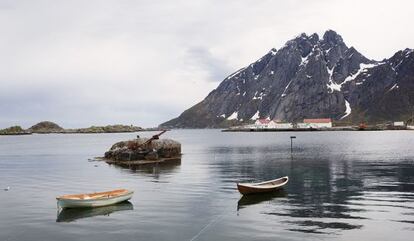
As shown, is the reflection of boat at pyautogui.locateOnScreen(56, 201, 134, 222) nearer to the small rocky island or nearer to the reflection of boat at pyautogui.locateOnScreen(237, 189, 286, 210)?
the reflection of boat at pyautogui.locateOnScreen(237, 189, 286, 210)

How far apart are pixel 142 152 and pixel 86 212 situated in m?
51.7

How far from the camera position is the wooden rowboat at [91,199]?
38672 mm

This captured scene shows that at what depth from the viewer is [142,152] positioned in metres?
90.0

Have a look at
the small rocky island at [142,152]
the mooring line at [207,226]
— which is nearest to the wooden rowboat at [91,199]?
the mooring line at [207,226]

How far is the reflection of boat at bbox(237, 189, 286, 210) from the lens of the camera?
41.5 m

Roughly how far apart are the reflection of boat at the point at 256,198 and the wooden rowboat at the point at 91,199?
1117cm

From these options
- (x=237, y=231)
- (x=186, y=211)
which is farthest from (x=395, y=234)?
(x=186, y=211)

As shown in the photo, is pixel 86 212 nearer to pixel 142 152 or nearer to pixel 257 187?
pixel 257 187

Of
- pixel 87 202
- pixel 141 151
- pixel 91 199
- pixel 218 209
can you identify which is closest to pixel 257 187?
pixel 218 209

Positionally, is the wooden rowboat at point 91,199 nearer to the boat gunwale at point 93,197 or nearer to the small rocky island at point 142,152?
the boat gunwale at point 93,197

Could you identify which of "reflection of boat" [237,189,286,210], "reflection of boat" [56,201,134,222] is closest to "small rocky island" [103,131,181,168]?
"reflection of boat" [237,189,286,210]

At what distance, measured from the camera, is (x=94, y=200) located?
1554 inches

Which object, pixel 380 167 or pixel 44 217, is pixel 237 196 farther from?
pixel 380 167

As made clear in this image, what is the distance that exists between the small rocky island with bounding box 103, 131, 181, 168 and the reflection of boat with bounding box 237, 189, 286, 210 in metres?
43.5
